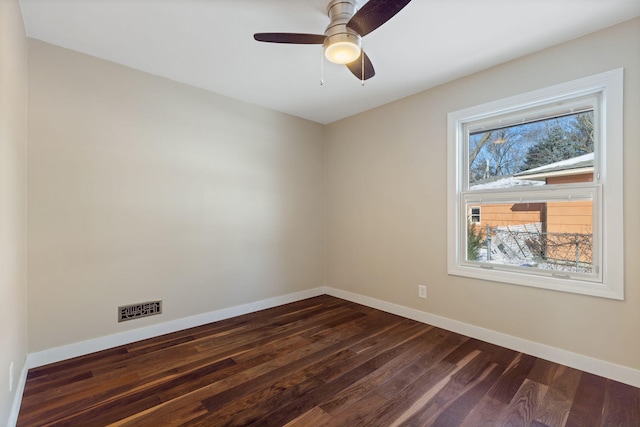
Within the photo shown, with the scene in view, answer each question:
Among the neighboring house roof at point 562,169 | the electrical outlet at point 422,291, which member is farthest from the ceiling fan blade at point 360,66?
the electrical outlet at point 422,291

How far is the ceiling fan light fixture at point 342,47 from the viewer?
Answer: 176cm

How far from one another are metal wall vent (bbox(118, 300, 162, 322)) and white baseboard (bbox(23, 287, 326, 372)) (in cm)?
12

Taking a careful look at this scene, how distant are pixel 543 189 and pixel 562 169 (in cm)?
20

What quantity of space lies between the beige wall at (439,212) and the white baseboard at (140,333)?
3.71ft

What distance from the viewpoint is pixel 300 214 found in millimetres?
3963

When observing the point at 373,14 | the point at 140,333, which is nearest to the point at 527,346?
the point at 373,14

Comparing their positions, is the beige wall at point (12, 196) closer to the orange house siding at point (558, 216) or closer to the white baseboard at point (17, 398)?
the white baseboard at point (17, 398)

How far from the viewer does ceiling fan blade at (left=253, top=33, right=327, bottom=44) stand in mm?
1763

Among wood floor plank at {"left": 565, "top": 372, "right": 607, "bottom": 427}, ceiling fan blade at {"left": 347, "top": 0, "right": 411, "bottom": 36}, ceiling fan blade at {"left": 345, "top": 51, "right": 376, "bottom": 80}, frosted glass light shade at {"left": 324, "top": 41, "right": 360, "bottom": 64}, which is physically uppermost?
ceiling fan blade at {"left": 347, "top": 0, "right": 411, "bottom": 36}

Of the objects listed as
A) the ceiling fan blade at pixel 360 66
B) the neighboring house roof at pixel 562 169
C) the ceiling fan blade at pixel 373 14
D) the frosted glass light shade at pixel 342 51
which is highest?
the ceiling fan blade at pixel 373 14

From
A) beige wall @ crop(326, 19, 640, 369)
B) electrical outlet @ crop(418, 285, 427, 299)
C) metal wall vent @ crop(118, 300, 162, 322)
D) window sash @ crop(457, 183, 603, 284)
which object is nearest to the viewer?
beige wall @ crop(326, 19, 640, 369)

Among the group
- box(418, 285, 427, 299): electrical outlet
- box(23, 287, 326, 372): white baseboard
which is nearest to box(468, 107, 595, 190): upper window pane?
box(418, 285, 427, 299): electrical outlet

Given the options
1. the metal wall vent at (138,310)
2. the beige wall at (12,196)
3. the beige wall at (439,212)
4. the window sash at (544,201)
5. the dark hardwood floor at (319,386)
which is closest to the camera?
the beige wall at (12,196)

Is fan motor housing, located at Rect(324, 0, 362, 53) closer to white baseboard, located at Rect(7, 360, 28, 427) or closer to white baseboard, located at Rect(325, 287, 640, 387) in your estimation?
white baseboard, located at Rect(325, 287, 640, 387)
